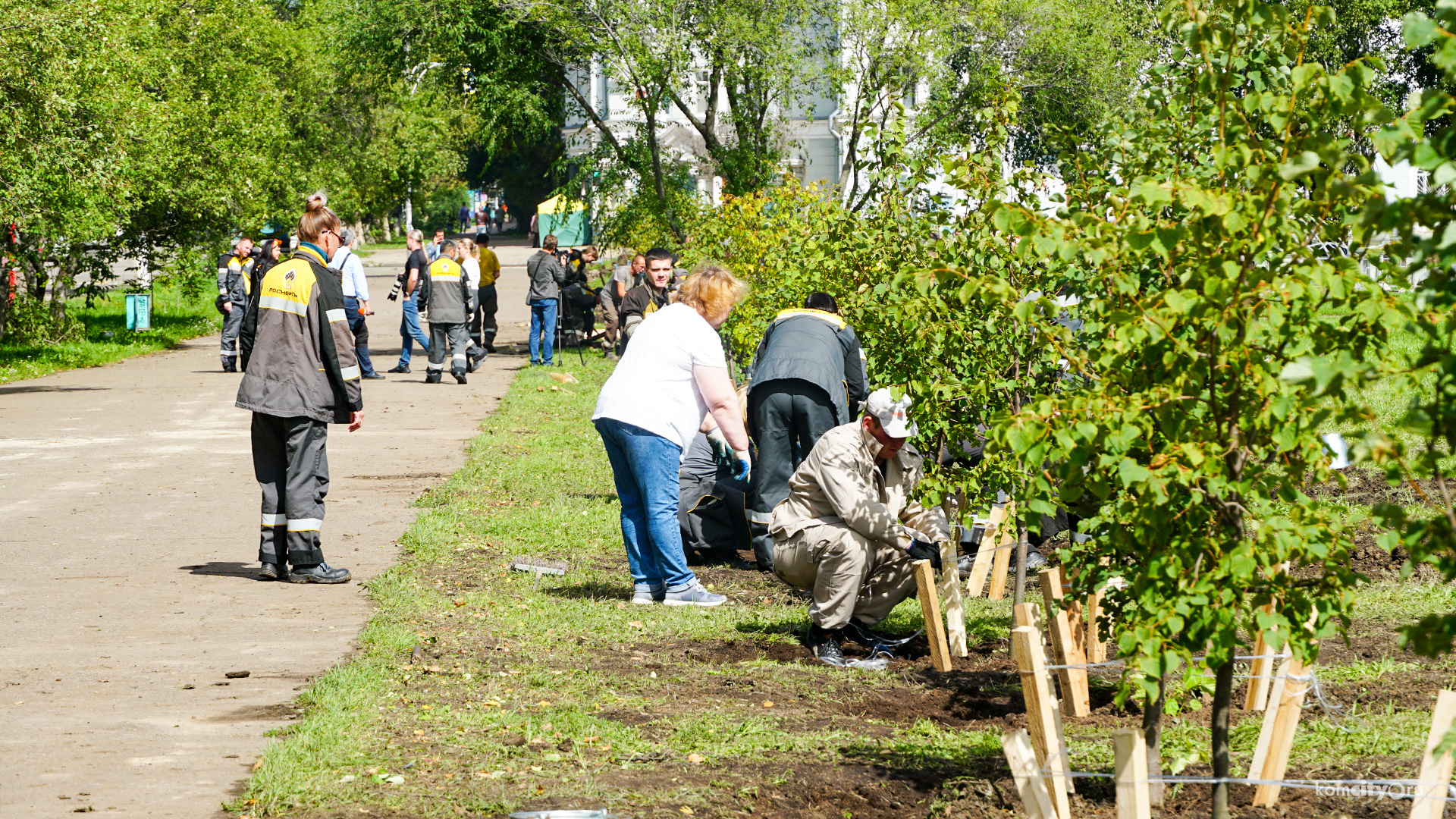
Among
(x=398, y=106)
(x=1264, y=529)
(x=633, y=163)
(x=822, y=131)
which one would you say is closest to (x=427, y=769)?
(x=1264, y=529)

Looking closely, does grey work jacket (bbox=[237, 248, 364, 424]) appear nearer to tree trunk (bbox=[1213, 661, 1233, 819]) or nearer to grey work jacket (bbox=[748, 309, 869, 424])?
grey work jacket (bbox=[748, 309, 869, 424])

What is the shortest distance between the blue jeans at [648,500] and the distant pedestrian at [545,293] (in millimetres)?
12879

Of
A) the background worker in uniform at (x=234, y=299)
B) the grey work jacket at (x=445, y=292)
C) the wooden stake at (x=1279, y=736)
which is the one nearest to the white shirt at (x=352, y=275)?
the grey work jacket at (x=445, y=292)

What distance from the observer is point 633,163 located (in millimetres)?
22594

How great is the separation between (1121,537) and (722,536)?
227 inches

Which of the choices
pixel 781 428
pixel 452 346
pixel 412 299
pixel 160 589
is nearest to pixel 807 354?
pixel 781 428

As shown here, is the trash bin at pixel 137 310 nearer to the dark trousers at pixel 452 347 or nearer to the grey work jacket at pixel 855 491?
the dark trousers at pixel 452 347

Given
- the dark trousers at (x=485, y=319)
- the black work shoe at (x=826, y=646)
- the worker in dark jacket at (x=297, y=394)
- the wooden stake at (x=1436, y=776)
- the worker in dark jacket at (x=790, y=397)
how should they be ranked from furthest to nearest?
the dark trousers at (x=485, y=319)
the worker in dark jacket at (x=790, y=397)
the worker in dark jacket at (x=297, y=394)
the black work shoe at (x=826, y=646)
the wooden stake at (x=1436, y=776)

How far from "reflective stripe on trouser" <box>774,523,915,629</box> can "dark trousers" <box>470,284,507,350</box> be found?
51.8 ft

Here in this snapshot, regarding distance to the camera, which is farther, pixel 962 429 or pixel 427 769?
pixel 962 429

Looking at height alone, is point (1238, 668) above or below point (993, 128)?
below

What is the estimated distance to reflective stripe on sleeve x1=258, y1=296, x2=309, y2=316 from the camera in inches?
322

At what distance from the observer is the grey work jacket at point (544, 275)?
20750mm

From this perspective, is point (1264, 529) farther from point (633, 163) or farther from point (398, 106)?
point (398, 106)
